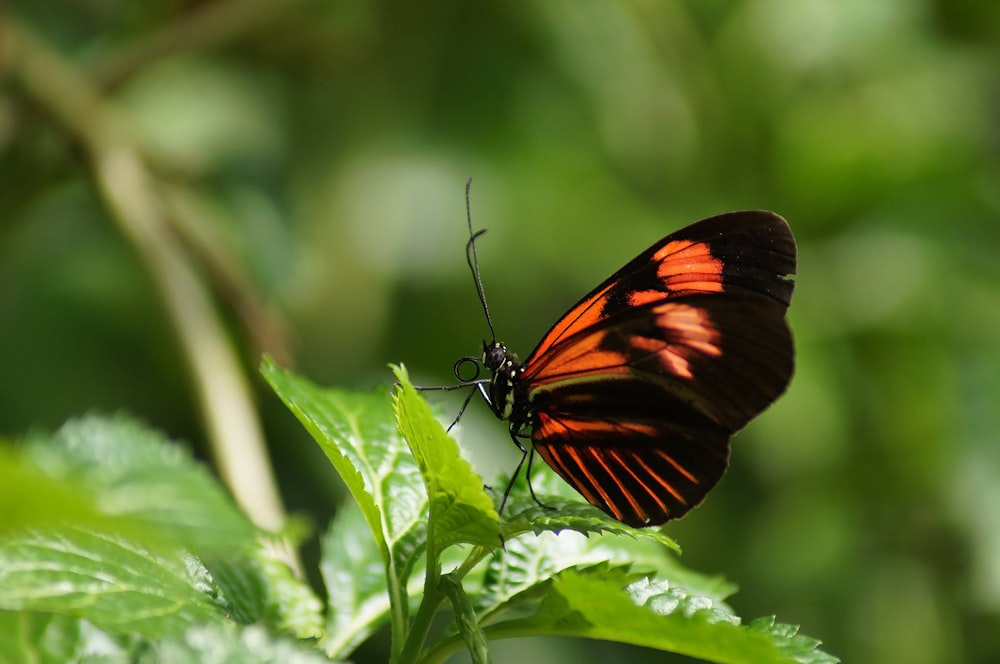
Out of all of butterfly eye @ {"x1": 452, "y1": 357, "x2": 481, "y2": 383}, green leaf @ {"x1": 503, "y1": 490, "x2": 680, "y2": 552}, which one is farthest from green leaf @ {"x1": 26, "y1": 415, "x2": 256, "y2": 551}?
butterfly eye @ {"x1": 452, "y1": 357, "x2": 481, "y2": 383}

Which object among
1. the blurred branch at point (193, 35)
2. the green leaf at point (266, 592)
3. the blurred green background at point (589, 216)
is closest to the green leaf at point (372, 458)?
the green leaf at point (266, 592)

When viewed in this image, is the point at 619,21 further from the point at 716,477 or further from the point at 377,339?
the point at 716,477

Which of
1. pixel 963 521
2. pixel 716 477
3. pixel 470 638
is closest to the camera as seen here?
pixel 470 638

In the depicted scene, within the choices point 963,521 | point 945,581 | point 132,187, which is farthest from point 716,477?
point 945,581

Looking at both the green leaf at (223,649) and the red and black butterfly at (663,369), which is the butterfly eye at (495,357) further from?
the green leaf at (223,649)

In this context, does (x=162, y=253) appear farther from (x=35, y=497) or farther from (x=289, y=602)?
(x=35, y=497)

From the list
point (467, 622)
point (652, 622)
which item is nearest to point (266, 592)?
point (467, 622)
